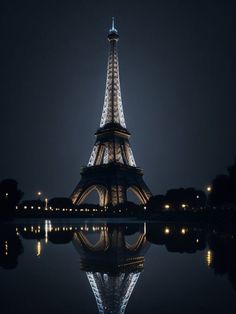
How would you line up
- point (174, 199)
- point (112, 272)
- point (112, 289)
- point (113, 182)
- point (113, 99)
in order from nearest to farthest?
point (112, 289) → point (112, 272) → point (174, 199) → point (113, 182) → point (113, 99)

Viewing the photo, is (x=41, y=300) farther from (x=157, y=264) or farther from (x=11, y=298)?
(x=157, y=264)

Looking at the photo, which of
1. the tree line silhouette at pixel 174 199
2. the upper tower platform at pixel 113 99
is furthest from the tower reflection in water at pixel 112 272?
the upper tower platform at pixel 113 99

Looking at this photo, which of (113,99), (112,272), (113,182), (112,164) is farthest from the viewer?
(113,99)

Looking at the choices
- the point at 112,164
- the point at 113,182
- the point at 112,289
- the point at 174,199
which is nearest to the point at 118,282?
the point at 112,289

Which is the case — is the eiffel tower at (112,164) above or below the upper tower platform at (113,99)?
below

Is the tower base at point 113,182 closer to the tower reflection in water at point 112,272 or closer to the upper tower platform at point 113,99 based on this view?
the upper tower platform at point 113,99

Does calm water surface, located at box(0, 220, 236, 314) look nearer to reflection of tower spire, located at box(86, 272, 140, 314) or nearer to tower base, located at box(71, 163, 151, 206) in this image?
reflection of tower spire, located at box(86, 272, 140, 314)

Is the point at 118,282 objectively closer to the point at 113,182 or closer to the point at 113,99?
the point at 113,182

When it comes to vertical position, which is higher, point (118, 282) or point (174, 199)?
point (174, 199)

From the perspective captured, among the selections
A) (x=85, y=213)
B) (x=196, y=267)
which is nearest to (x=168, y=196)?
(x=85, y=213)

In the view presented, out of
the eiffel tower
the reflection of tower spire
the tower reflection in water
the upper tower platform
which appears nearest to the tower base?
the eiffel tower
